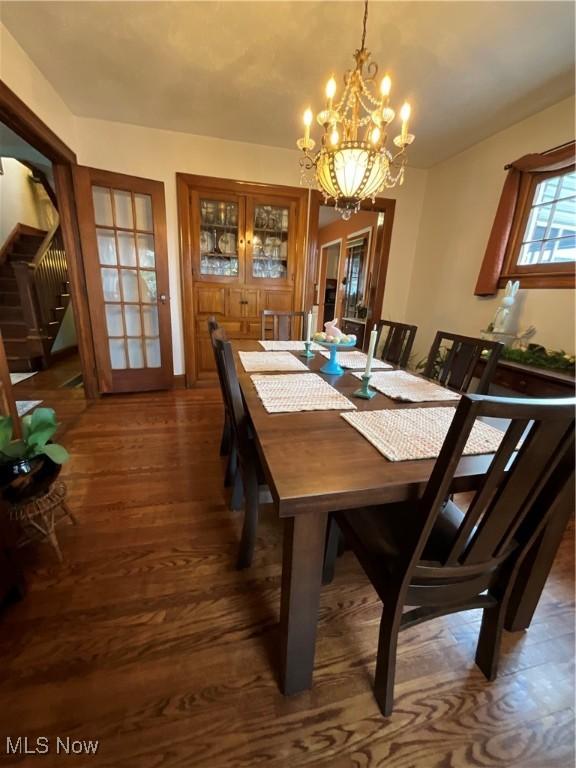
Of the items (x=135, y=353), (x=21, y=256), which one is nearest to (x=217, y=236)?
(x=135, y=353)

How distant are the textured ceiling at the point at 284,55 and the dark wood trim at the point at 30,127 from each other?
33 cm

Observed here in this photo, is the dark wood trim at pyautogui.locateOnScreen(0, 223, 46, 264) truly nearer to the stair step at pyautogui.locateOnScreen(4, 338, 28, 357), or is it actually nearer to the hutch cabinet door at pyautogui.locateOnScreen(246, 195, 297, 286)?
the stair step at pyautogui.locateOnScreen(4, 338, 28, 357)

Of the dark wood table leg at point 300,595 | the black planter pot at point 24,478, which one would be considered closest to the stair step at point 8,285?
the black planter pot at point 24,478

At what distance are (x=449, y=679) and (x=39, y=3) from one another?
3.43m

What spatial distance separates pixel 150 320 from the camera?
129 inches

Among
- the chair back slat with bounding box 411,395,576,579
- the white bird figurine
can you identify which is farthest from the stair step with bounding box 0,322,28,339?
the white bird figurine

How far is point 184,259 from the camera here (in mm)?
3186

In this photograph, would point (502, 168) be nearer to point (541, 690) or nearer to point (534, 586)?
point (534, 586)

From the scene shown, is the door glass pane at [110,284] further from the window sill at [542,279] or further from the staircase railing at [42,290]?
the window sill at [542,279]

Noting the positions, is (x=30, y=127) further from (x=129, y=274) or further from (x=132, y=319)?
(x=132, y=319)

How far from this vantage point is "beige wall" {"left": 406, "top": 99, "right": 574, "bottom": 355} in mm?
2229

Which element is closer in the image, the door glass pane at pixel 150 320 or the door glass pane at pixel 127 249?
the door glass pane at pixel 127 249

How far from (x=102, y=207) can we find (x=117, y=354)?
1.38 m

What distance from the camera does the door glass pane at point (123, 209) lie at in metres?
2.92
